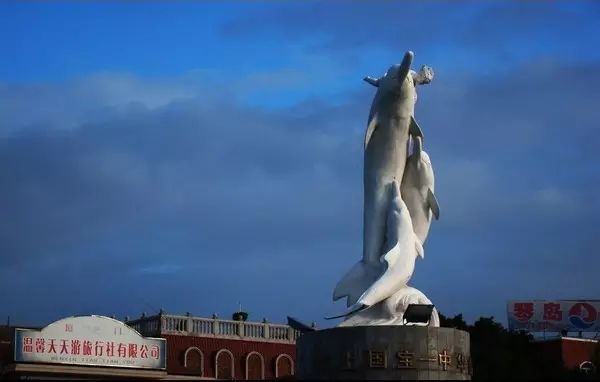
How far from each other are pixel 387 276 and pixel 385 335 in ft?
4.97

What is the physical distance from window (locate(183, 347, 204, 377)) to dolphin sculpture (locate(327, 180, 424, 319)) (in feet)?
71.2

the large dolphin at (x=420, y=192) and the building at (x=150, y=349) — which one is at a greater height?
the large dolphin at (x=420, y=192)

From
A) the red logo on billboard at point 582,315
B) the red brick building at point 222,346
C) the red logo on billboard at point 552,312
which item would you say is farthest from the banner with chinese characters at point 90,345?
the red logo on billboard at point 582,315

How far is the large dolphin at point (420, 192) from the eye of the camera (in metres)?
22.7

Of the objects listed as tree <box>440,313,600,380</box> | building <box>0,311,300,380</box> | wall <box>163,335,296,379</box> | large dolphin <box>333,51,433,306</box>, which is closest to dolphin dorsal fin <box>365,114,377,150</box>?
large dolphin <box>333,51,433,306</box>

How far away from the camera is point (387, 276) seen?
2122cm

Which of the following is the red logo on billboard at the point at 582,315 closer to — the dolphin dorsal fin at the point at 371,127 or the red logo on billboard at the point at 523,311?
the red logo on billboard at the point at 523,311

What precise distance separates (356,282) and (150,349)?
17.8m

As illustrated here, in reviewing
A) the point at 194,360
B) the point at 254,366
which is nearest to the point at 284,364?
the point at 254,366

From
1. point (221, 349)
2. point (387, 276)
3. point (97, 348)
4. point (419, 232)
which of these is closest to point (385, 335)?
point (387, 276)

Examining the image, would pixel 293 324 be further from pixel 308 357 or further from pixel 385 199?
pixel 385 199

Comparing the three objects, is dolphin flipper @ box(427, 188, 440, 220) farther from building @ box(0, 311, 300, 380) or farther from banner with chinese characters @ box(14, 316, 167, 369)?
banner with chinese characters @ box(14, 316, 167, 369)

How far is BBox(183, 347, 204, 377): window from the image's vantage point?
140 ft

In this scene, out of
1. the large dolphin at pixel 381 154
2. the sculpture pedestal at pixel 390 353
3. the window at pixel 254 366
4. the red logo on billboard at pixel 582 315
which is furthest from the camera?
the red logo on billboard at pixel 582 315
